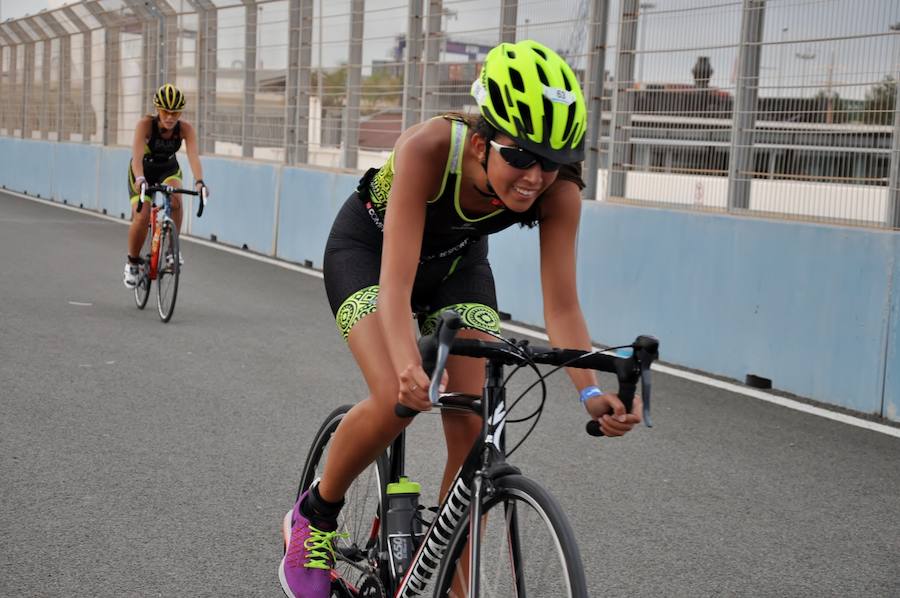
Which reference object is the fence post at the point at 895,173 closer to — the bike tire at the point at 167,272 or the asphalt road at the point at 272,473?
the asphalt road at the point at 272,473

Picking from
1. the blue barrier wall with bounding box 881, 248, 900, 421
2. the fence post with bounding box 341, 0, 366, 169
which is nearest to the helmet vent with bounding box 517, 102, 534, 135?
the blue barrier wall with bounding box 881, 248, 900, 421

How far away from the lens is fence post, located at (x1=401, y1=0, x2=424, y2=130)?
14023mm

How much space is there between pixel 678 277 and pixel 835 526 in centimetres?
436

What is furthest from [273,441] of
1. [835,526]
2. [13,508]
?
[835,526]

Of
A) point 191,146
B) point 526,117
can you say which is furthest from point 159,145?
point 526,117

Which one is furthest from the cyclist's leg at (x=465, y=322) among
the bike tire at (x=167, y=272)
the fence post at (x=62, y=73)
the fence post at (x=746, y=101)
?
the fence post at (x=62, y=73)

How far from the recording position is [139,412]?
7.14m

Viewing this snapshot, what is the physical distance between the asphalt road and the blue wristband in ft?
5.36

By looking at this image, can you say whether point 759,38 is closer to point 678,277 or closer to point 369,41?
point 678,277

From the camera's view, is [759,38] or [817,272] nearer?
[817,272]

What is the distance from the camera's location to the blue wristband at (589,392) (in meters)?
3.08

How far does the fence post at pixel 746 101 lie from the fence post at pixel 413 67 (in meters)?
5.18

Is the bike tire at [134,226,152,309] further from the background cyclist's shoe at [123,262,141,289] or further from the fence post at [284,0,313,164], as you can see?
the fence post at [284,0,313,164]

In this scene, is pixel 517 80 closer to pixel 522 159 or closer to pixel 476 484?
pixel 522 159
